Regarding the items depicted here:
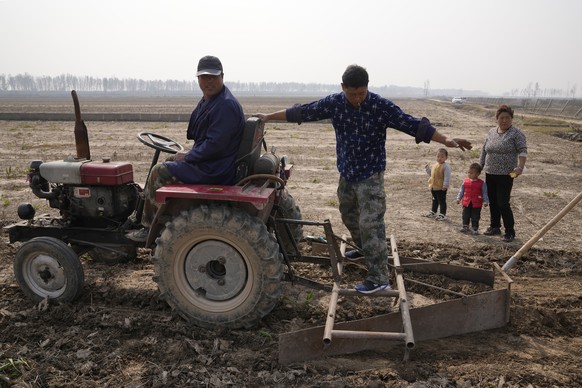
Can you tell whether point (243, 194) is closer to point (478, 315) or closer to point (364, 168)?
point (364, 168)

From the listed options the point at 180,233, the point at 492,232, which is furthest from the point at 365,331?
the point at 492,232

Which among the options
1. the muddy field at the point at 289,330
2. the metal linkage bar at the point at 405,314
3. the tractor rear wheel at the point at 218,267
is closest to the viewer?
the metal linkage bar at the point at 405,314

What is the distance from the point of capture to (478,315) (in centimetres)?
406

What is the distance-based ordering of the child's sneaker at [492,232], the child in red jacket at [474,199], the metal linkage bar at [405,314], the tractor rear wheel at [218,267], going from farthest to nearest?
the child in red jacket at [474,199] < the child's sneaker at [492,232] < the tractor rear wheel at [218,267] < the metal linkage bar at [405,314]

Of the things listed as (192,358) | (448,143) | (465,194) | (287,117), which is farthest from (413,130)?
(465,194)

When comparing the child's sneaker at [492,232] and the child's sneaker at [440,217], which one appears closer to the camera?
the child's sneaker at [492,232]

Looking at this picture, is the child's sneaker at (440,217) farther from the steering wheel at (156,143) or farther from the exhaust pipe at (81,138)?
the exhaust pipe at (81,138)

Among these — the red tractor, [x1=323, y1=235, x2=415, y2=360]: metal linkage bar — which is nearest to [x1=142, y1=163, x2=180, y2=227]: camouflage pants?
the red tractor

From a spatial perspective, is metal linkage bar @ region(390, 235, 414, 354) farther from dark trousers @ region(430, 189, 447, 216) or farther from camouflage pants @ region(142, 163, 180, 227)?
dark trousers @ region(430, 189, 447, 216)

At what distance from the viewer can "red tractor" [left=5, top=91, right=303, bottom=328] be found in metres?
3.91

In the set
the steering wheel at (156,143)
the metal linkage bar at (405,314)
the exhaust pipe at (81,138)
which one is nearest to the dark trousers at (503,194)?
the metal linkage bar at (405,314)

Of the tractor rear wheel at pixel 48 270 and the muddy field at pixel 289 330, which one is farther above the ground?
the tractor rear wheel at pixel 48 270

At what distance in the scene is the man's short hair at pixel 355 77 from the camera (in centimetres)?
395

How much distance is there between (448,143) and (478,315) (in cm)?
149
